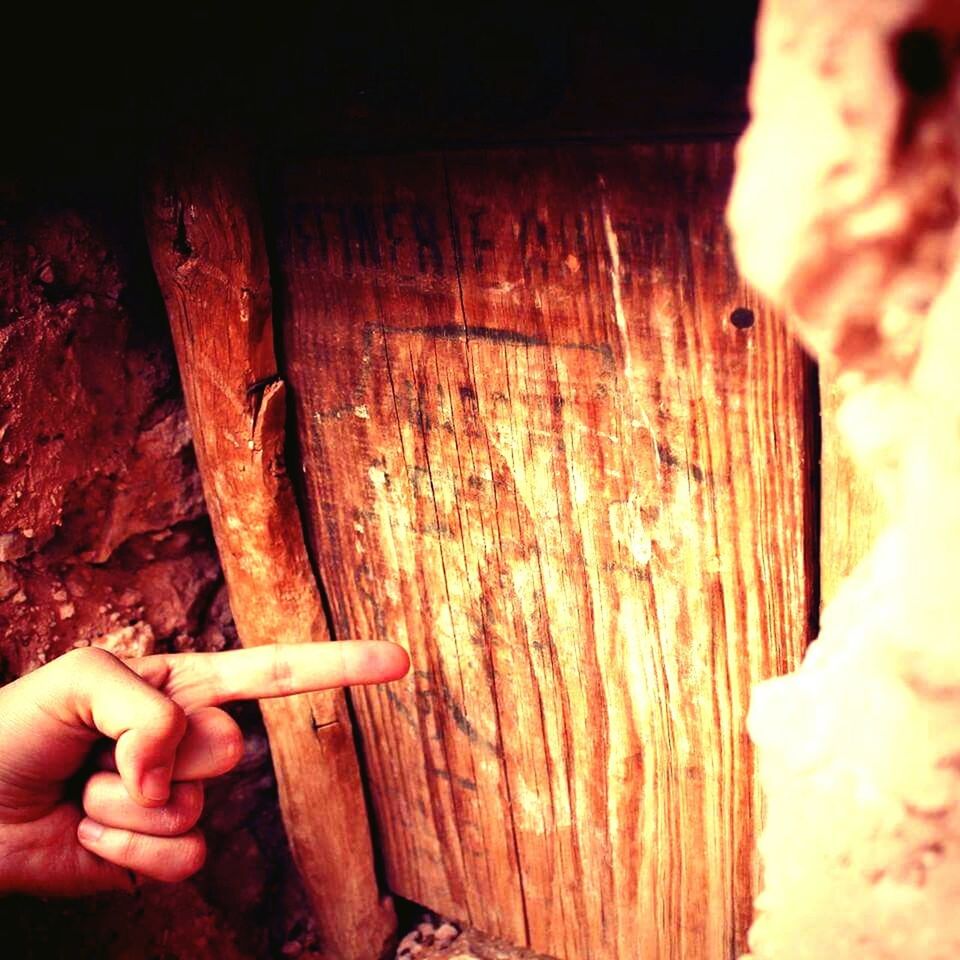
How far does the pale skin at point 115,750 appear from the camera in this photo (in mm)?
1392

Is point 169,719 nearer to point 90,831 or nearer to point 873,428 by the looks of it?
point 90,831

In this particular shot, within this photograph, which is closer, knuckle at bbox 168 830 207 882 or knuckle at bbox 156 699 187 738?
knuckle at bbox 156 699 187 738

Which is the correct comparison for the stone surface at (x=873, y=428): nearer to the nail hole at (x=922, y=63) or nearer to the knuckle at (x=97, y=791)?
the nail hole at (x=922, y=63)

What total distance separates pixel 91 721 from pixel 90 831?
0.61ft

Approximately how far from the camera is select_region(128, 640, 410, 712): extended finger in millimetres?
1428

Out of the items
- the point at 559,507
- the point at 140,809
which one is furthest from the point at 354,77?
the point at 140,809

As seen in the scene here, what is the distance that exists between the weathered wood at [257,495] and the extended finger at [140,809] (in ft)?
1.16

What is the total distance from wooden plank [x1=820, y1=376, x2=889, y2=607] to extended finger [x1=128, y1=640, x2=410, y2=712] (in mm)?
582

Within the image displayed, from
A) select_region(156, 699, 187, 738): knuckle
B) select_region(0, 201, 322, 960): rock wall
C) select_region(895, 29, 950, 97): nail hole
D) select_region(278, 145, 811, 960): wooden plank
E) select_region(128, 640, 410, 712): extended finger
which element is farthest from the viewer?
select_region(0, 201, 322, 960): rock wall

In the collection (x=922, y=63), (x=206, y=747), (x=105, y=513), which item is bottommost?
(x=206, y=747)

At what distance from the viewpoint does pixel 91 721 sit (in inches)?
56.0

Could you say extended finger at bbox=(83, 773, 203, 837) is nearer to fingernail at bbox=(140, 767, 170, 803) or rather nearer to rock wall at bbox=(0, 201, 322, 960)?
fingernail at bbox=(140, 767, 170, 803)

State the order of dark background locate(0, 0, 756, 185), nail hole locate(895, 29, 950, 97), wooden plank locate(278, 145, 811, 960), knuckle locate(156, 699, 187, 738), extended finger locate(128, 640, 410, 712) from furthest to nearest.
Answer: extended finger locate(128, 640, 410, 712), knuckle locate(156, 699, 187, 738), wooden plank locate(278, 145, 811, 960), dark background locate(0, 0, 756, 185), nail hole locate(895, 29, 950, 97)

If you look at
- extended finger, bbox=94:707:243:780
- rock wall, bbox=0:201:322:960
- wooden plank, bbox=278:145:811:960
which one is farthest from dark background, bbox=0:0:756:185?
extended finger, bbox=94:707:243:780
